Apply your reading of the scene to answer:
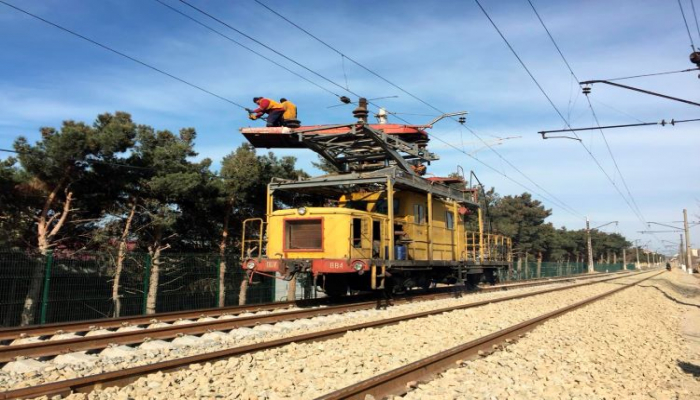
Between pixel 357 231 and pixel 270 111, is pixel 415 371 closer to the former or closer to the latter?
pixel 357 231

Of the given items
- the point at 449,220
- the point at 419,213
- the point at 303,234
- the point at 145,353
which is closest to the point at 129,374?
the point at 145,353

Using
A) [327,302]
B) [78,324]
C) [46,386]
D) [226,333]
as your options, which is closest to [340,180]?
[327,302]

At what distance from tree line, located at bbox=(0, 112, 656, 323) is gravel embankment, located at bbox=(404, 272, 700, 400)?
411 inches

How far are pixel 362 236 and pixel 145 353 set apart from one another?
6103 mm

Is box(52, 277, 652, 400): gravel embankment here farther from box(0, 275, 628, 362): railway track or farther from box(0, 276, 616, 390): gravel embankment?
box(0, 275, 628, 362): railway track

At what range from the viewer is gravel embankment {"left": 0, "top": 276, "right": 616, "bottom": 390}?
5.86 metres

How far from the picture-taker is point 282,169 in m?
20.0

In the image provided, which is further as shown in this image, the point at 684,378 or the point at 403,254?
the point at 403,254

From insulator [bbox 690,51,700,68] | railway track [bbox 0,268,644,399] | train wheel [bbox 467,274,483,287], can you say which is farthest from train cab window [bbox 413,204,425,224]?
insulator [bbox 690,51,700,68]

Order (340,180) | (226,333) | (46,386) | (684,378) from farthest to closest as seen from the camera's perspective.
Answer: (340,180)
(226,333)
(684,378)
(46,386)

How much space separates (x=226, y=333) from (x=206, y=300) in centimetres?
819

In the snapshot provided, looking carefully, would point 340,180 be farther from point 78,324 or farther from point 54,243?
point 54,243

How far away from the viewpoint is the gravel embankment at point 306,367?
5.16 m

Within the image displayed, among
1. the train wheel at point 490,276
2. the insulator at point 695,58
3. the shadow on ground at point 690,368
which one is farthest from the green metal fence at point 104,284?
the insulator at point 695,58
